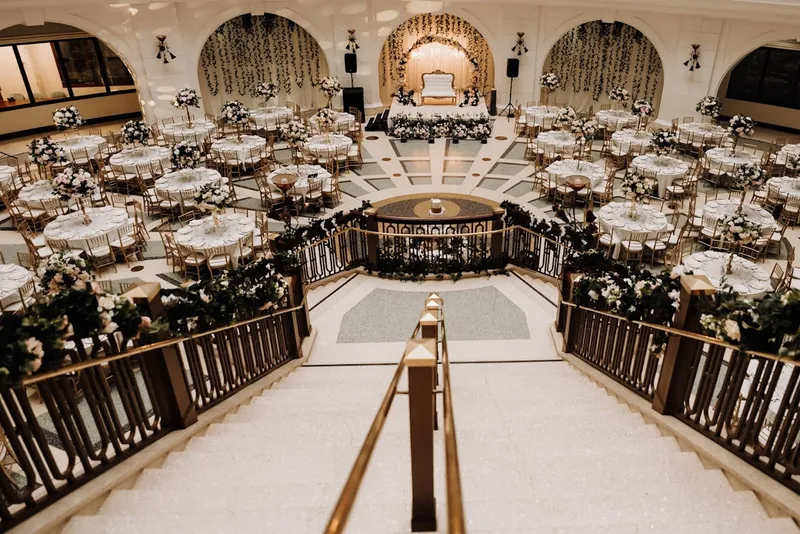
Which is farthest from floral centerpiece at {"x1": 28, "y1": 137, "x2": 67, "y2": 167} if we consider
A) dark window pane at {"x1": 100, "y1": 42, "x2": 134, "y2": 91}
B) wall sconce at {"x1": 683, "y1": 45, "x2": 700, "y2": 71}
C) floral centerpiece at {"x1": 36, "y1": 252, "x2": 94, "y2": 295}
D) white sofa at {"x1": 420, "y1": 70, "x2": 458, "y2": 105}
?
wall sconce at {"x1": 683, "y1": 45, "x2": 700, "y2": 71}

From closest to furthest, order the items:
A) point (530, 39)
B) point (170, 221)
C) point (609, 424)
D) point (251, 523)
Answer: point (251, 523) < point (609, 424) < point (170, 221) < point (530, 39)

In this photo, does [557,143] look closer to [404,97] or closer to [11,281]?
[404,97]

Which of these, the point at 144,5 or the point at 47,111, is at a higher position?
the point at 144,5

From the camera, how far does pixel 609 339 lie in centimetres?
482

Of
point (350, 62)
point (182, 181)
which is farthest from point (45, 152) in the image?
point (350, 62)

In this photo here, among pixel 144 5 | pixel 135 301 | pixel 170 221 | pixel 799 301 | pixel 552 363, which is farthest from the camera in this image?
pixel 144 5

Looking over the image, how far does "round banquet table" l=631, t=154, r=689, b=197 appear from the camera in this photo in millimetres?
10906

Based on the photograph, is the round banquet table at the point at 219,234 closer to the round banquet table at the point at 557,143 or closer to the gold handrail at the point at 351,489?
the gold handrail at the point at 351,489

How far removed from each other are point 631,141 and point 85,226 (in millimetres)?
11175

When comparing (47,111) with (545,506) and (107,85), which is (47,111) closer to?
(107,85)

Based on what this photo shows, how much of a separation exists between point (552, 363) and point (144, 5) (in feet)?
46.1

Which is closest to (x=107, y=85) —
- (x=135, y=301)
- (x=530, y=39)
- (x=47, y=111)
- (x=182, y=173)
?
(x=47, y=111)

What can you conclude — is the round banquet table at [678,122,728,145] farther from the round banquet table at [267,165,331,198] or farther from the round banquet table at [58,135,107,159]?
the round banquet table at [58,135,107,159]

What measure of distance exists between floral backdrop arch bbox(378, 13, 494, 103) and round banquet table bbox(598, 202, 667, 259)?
11.1m
